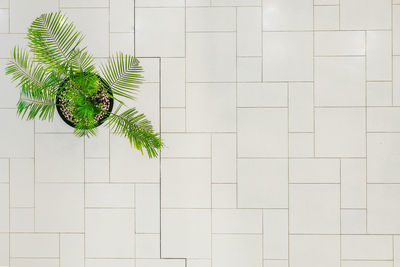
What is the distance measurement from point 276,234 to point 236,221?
0.24 metres

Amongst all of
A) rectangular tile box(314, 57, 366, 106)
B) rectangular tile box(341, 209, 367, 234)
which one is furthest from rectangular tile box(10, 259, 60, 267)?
rectangular tile box(314, 57, 366, 106)

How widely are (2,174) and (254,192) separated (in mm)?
1483

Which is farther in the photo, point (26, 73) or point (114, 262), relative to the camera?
point (114, 262)

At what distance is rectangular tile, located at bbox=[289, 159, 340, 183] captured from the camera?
1.96 m

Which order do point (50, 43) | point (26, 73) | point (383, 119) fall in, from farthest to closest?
Result: 1. point (383, 119)
2. point (26, 73)
3. point (50, 43)

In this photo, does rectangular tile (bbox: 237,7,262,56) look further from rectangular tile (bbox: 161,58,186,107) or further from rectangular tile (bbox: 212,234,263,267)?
rectangular tile (bbox: 212,234,263,267)

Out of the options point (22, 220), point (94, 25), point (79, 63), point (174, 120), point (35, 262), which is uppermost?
point (94, 25)

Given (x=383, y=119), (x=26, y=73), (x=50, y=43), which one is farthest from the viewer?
(x=383, y=119)

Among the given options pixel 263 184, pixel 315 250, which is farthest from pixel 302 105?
pixel 315 250

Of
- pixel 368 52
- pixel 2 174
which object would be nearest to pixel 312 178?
pixel 368 52

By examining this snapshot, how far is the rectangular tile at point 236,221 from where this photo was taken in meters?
1.97

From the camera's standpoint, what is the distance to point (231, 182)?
1.97 meters

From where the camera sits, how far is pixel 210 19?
6.47ft

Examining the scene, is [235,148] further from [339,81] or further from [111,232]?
[111,232]
